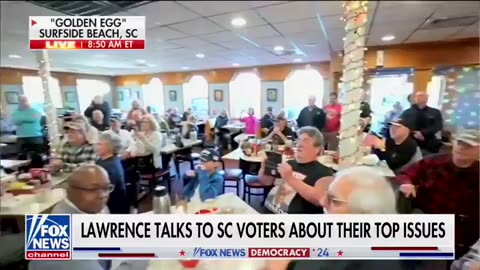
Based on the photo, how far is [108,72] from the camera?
2.37 ft

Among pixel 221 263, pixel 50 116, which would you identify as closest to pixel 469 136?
pixel 221 263

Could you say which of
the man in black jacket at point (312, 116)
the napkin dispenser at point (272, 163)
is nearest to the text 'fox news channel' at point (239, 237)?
the napkin dispenser at point (272, 163)

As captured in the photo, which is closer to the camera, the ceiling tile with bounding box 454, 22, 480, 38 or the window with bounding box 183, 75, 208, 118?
the ceiling tile with bounding box 454, 22, 480, 38

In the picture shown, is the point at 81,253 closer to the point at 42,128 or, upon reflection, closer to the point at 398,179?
the point at 42,128

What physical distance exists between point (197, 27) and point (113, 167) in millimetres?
414

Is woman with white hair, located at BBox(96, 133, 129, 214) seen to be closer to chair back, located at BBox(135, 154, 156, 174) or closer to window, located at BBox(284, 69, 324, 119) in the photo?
chair back, located at BBox(135, 154, 156, 174)

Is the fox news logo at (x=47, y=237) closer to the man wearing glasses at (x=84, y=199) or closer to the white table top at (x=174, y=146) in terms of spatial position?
the man wearing glasses at (x=84, y=199)

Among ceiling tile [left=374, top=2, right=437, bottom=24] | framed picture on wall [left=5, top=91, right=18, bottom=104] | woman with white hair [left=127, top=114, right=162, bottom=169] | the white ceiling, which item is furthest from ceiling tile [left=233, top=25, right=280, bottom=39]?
framed picture on wall [left=5, top=91, right=18, bottom=104]

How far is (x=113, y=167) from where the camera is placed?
2.31 ft

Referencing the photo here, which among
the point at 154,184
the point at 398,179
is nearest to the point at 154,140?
the point at 154,184

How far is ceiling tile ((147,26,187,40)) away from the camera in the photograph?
0.64 meters

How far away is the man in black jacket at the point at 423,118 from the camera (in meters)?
0.65

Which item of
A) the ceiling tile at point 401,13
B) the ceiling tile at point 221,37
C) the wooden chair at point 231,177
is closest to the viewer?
the ceiling tile at point 401,13

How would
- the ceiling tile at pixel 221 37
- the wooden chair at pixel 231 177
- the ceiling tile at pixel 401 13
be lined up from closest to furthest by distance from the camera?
the ceiling tile at pixel 401 13
the ceiling tile at pixel 221 37
the wooden chair at pixel 231 177
